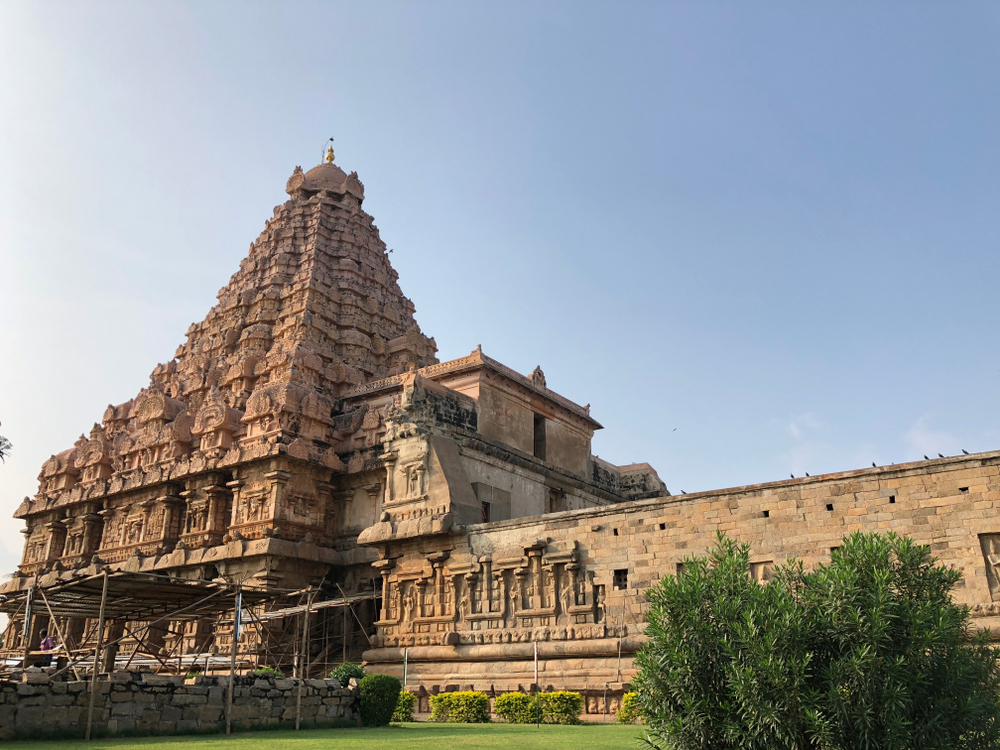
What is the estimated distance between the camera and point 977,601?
13719 mm

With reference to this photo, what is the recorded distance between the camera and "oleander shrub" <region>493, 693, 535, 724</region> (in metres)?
16.0

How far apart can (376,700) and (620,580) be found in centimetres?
566

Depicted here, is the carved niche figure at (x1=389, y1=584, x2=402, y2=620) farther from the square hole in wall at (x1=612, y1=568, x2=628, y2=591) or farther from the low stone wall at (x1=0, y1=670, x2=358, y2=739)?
the square hole in wall at (x1=612, y1=568, x2=628, y2=591)

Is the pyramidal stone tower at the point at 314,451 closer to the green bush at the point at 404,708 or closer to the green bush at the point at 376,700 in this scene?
the green bush at the point at 404,708

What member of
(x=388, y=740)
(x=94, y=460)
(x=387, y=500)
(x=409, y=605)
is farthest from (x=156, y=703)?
(x=94, y=460)

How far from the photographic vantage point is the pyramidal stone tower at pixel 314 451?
22422 mm

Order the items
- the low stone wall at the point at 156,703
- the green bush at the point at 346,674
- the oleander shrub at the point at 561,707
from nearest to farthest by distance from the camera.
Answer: the low stone wall at the point at 156,703, the green bush at the point at 346,674, the oleander shrub at the point at 561,707

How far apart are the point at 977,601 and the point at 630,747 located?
23.6 ft

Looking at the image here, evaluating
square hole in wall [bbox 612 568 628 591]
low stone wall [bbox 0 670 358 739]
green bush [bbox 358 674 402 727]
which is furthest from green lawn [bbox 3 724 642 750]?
square hole in wall [bbox 612 568 628 591]

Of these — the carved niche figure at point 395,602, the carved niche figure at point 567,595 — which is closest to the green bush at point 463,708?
the carved niche figure at point 567,595

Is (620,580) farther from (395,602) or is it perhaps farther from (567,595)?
(395,602)

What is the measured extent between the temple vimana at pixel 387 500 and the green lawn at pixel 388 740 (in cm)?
394

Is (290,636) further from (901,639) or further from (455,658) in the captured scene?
(901,639)

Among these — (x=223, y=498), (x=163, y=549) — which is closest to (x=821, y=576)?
(x=223, y=498)
